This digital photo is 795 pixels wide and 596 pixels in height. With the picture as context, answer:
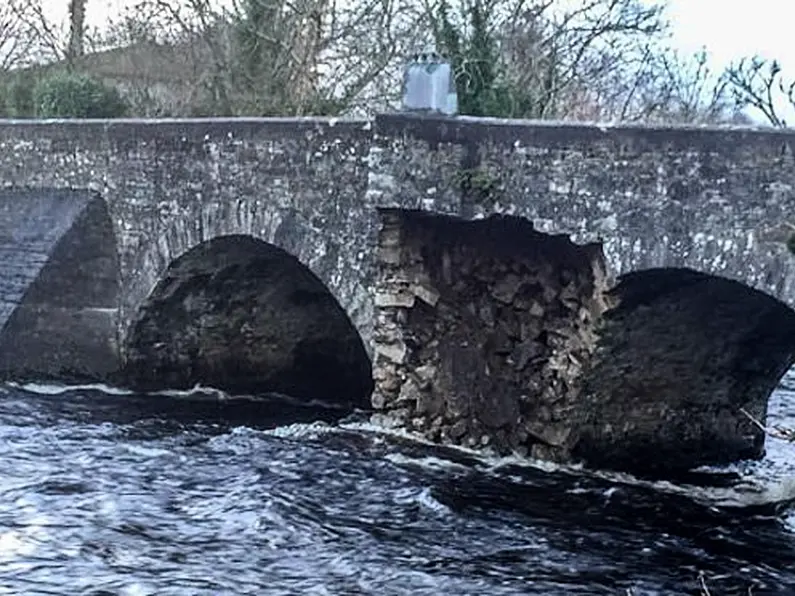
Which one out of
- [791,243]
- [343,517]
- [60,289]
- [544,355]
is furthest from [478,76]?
[343,517]

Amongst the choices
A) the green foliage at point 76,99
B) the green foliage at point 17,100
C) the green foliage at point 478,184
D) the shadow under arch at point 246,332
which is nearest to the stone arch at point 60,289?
the shadow under arch at point 246,332

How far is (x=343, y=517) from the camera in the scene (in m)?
11.5

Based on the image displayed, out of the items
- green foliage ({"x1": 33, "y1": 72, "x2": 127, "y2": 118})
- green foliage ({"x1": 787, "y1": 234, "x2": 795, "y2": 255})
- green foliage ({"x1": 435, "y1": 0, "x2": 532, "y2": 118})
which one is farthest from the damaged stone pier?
green foliage ({"x1": 33, "y1": 72, "x2": 127, "y2": 118})

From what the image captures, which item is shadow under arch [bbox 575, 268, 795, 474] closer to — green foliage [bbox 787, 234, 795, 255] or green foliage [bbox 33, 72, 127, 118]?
green foliage [bbox 787, 234, 795, 255]

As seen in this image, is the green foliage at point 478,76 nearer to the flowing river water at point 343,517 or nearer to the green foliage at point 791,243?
the flowing river water at point 343,517

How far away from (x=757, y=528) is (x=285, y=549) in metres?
4.45

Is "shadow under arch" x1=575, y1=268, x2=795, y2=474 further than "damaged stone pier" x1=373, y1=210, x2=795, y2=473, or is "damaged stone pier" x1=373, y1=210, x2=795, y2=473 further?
"damaged stone pier" x1=373, y1=210, x2=795, y2=473

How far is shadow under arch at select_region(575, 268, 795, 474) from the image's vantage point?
1244cm

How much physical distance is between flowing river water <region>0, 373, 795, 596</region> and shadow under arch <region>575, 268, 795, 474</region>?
1.23ft

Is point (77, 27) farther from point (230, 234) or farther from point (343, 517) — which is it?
point (343, 517)

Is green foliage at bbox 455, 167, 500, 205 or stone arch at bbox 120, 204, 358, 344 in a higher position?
green foliage at bbox 455, 167, 500, 205

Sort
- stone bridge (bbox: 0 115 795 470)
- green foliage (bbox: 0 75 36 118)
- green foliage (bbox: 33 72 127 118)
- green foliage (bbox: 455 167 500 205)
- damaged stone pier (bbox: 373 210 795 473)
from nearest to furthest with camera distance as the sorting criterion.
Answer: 1. stone bridge (bbox: 0 115 795 470)
2. green foliage (bbox: 455 167 500 205)
3. damaged stone pier (bbox: 373 210 795 473)
4. green foliage (bbox: 33 72 127 118)
5. green foliage (bbox: 0 75 36 118)

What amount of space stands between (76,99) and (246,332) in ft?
22.3

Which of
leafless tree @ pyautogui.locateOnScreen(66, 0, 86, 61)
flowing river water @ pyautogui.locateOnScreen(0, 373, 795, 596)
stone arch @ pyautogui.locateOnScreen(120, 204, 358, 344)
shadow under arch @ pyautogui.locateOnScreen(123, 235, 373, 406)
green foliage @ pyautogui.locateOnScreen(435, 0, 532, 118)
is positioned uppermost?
leafless tree @ pyautogui.locateOnScreen(66, 0, 86, 61)
